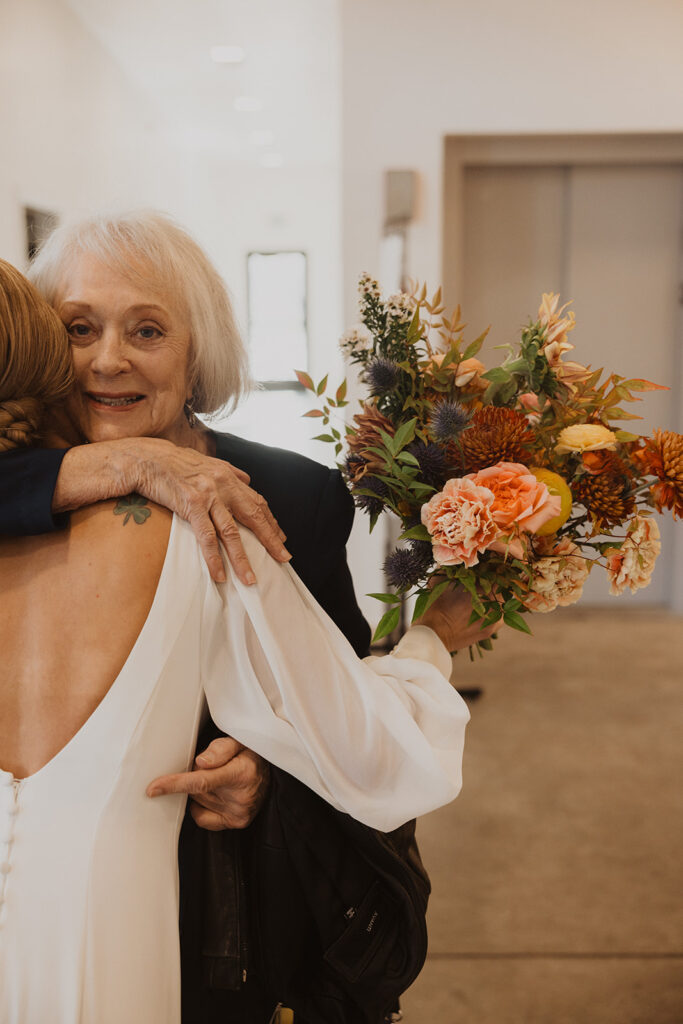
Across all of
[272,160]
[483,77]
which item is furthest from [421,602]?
[272,160]

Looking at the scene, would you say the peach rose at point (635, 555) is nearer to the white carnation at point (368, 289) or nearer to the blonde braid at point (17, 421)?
the white carnation at point (368, 289)

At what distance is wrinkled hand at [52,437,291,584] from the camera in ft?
3.14

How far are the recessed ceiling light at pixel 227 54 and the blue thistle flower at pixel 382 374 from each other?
593cm

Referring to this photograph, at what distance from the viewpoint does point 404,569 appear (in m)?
1.10

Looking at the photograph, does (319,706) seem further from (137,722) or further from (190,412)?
(190,412)

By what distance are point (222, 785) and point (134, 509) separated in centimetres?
36

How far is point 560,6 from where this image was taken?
4.13 meters

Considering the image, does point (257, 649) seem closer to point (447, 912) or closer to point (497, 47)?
point (447, 912)

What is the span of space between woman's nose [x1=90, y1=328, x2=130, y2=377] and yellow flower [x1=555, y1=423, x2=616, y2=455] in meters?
0.61

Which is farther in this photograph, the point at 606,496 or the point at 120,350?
the point at 120,350

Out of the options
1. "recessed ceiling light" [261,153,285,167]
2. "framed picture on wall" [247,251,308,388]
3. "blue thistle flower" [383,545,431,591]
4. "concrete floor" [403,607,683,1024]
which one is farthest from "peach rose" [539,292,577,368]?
"framed picture on wall" [247,251,308,388]

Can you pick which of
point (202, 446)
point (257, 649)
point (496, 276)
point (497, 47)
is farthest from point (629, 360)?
point (257, 649)

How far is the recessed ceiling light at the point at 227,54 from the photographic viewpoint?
242 inches

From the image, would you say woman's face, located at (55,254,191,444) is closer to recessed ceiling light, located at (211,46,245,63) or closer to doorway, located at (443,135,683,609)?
doorway, located at (443,135,683,609)
